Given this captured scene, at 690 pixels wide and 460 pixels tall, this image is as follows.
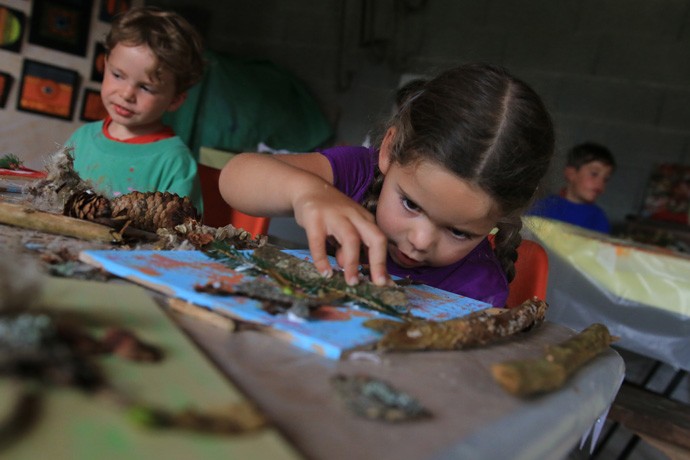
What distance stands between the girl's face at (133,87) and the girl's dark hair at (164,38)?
2cm

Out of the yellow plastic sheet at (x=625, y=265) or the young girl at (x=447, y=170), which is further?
the yellow plastic sheet at (x=625, y=265)

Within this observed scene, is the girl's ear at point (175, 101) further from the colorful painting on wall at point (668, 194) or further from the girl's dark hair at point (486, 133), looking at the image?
the colorful painting on wall at point (668, 194)

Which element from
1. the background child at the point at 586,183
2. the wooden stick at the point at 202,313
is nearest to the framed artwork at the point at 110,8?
the background child at the point at 586,183

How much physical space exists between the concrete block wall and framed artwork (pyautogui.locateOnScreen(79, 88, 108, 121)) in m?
1.39

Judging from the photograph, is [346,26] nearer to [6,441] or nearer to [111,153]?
[111,153]

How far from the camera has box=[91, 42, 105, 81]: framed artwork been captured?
305 cm

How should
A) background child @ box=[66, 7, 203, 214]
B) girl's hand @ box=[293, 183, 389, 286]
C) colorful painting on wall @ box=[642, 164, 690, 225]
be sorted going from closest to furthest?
girl's hand @ box=[293, 183, 389, 286], background child @ box=[66, 7, 203, 214], colorful painting on wall @ box=[642, 164, 690, 225]

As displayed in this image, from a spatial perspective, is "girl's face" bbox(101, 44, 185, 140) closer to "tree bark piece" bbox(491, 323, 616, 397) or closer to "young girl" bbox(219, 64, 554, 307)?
"young girl" bbox(219, 64, 554, 307)

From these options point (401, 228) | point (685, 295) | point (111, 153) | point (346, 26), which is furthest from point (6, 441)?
point (346, 26)

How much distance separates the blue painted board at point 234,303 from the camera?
47cm

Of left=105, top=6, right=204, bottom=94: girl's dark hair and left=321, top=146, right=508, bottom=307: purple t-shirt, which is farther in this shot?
left=105, top=6, right=204, bottom=94: girl's dark hair

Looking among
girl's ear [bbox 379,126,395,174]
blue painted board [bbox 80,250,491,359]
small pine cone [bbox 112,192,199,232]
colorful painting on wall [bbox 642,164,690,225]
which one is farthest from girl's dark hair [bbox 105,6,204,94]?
colorful painting on wall [bbox 642,164,690,225]

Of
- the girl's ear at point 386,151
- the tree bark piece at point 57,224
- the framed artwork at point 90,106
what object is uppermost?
the girl's ear at point 386,151

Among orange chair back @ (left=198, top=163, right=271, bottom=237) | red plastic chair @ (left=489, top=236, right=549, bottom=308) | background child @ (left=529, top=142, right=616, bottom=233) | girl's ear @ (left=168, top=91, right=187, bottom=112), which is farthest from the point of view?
background child @ (left=529, top=142, right=616, bottom=233)
